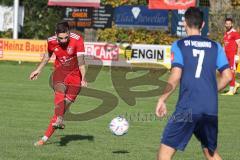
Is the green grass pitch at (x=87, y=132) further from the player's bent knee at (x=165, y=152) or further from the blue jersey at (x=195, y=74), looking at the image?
the blue jersey at (x=195, y=74)

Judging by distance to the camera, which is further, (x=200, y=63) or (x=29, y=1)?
(x=29, y=1)

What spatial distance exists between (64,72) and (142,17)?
94.5ft

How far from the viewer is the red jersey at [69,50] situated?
1263cm

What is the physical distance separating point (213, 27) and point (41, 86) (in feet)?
60.1

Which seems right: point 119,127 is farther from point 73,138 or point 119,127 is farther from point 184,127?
point 184,127

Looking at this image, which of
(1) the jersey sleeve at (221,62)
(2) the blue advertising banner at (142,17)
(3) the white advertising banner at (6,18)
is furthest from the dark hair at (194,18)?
(3) the white advertising banner at (6,18)

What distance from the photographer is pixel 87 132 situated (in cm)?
1429

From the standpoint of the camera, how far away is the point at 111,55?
34844 millimetres

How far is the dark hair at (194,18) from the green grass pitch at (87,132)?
3.75 m

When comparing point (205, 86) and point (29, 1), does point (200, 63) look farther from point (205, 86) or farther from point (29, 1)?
point (29, 1)

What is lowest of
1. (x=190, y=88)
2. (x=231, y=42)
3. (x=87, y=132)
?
(x=87, y=132)

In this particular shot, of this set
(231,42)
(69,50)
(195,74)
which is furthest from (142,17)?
(195,74)

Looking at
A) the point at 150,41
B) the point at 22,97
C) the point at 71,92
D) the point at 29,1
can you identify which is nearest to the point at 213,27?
the point at 150,41

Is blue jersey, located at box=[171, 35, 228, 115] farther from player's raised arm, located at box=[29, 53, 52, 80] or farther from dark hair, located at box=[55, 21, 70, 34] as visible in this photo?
player's raised arm, located at box=[29, 53, 52, 80]
